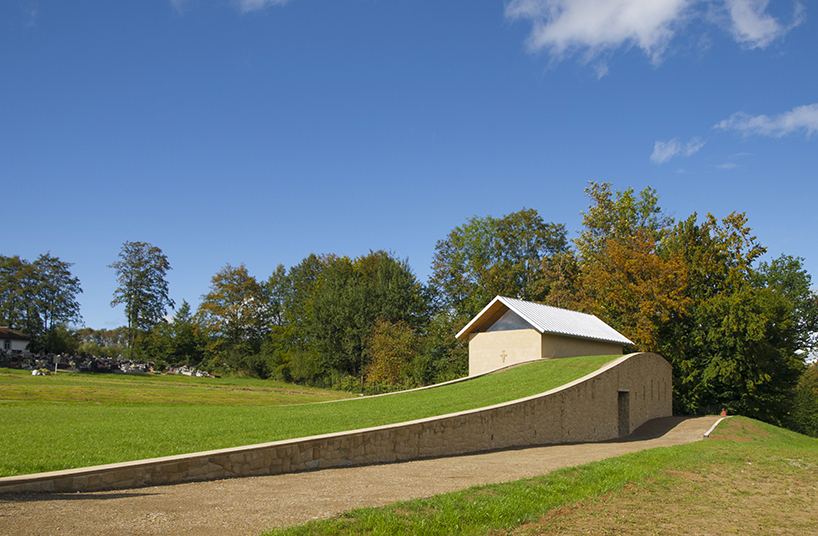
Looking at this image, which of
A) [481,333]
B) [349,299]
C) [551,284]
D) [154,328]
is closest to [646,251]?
[551,284]

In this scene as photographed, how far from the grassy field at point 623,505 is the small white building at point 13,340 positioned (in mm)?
67642

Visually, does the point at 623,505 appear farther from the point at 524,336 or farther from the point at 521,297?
the point at 521,297

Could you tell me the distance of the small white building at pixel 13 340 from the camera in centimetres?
5888

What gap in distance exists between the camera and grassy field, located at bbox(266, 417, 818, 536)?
6.28m

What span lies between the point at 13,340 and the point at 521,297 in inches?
2177

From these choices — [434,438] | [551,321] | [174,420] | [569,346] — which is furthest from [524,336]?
[174,420]

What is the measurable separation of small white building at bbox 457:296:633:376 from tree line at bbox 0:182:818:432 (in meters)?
8.38

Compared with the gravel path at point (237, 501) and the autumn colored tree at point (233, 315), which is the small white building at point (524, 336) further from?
the autumn colored tree at point (233, 315)

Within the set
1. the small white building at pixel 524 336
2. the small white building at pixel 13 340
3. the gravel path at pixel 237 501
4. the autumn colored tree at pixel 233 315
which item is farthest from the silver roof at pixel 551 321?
the small white building at pixel 13 340

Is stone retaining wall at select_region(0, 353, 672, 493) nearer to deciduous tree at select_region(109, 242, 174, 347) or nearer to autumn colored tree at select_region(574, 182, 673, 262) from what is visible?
autumn colored tree at select_region(574, 182, 673, 262)

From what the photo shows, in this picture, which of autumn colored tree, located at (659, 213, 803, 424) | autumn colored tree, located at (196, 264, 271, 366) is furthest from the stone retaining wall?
autumn colored tree, located at (196, 264, 271, 366)

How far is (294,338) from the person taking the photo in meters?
65.7

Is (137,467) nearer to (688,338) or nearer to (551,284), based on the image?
(688,338)

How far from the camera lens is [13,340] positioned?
59.7m
